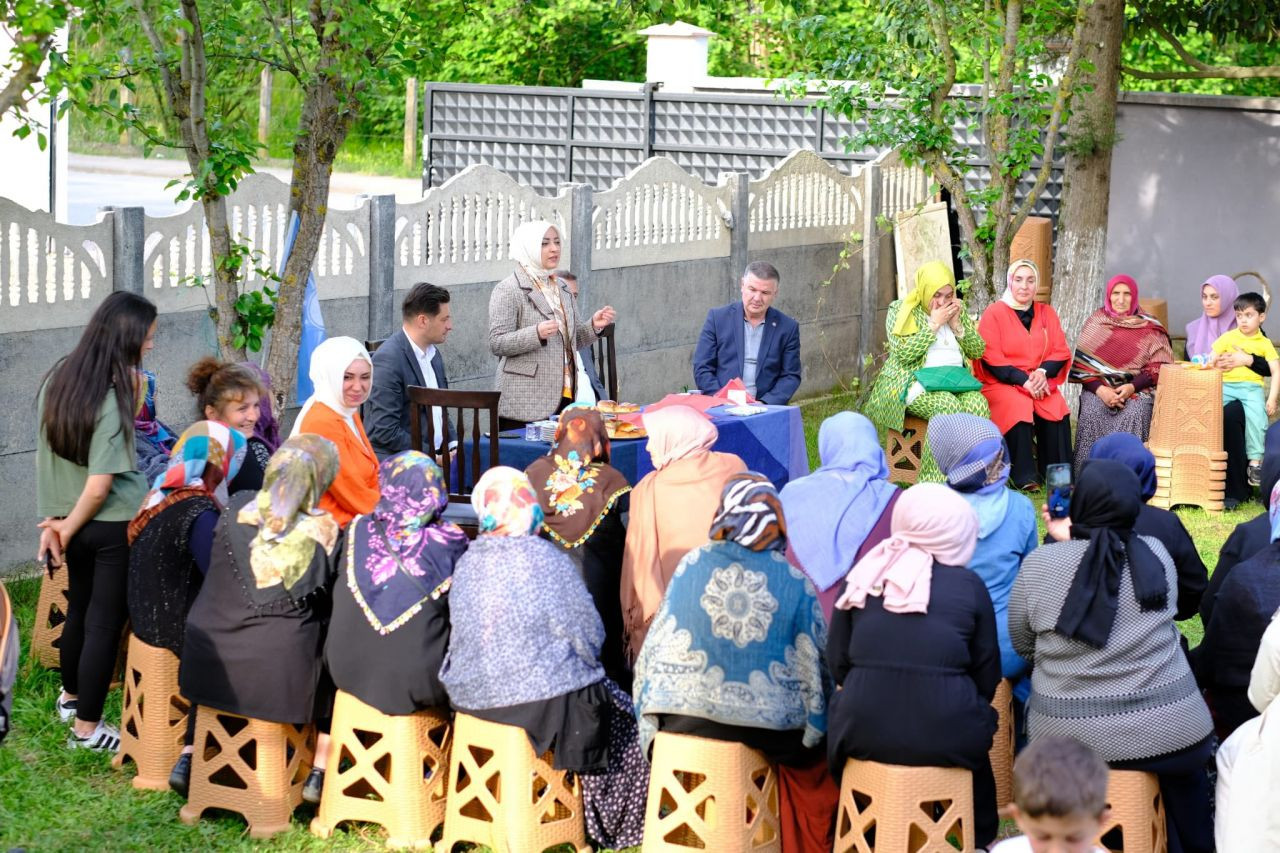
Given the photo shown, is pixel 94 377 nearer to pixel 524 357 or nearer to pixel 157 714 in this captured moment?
pixel 157 714

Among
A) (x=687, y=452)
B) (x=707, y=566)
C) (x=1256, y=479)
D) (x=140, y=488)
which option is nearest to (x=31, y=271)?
(x=140, y=488)

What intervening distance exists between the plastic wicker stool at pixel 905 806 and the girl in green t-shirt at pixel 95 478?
263cm

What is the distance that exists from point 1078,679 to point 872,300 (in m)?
8.71

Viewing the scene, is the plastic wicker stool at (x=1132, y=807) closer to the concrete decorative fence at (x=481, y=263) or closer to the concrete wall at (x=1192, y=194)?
the concrete decorative fence at (x=481, y=263)

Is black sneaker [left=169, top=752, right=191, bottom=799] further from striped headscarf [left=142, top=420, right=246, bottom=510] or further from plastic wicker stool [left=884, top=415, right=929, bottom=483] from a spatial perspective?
plastic wicker stool [left=884, top=415, right=929, bottom=483]

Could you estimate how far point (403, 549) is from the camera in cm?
475

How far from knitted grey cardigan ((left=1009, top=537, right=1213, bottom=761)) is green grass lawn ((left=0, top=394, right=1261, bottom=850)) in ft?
2.88

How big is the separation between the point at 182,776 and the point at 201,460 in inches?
41.3

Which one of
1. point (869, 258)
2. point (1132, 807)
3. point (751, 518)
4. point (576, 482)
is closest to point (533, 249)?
point (576, 482)

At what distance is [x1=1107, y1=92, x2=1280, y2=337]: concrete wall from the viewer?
14695 millimetres

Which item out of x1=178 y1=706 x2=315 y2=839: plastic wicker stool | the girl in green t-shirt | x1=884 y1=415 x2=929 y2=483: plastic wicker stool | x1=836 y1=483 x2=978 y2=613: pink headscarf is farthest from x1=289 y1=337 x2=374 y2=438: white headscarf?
x1=884 y1=415 x2=929 y2=483: plastic wicker stool

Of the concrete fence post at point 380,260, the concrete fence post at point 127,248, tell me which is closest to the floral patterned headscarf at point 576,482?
the concrete fence post at point 127,248

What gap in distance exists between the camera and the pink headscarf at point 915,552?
429cm

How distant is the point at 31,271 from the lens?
6.84m
